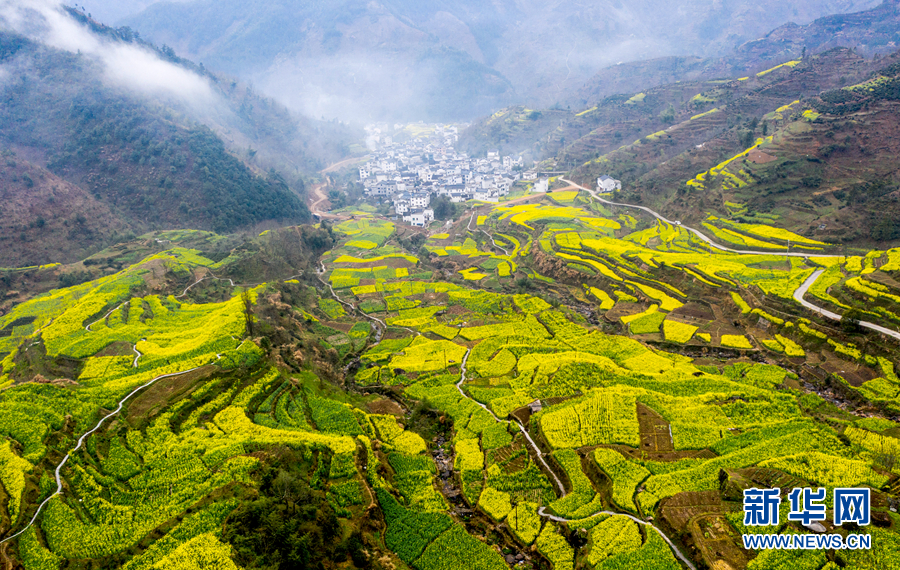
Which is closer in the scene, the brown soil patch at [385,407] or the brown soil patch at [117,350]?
the brown soil patch at [117,350]

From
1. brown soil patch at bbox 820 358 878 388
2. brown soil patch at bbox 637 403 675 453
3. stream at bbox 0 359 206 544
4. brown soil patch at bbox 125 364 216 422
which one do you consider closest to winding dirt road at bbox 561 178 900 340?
brown soil patch at bbox 820 358 878 388

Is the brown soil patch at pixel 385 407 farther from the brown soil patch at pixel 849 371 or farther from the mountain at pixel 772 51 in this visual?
the mountain at pixel 772 51

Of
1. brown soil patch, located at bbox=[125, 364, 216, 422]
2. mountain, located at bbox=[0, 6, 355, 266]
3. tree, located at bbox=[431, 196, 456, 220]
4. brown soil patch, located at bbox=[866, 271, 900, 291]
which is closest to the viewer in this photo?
brown soil patch, located at bbox=[125, 364, 216, 422]

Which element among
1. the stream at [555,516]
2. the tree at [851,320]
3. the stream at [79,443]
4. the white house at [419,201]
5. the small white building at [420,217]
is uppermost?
the white house at [419,201]

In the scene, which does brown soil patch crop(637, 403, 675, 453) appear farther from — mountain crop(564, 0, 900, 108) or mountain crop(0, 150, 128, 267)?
mountain crop(564, 0, 900, 108)

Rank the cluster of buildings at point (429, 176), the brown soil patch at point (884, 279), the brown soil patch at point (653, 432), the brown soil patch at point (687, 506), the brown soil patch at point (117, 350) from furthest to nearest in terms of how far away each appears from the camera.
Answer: the cluster of buildings at point (429, 176), the brown soil patch at point (884, 279), the brown soil patch at point (117, 350), the brown soil patch at point (653, 432), the brown soil patch at point (687, 506)

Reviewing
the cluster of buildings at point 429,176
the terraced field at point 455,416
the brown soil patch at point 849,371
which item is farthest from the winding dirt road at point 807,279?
the cluster of buildings at point 429,176
